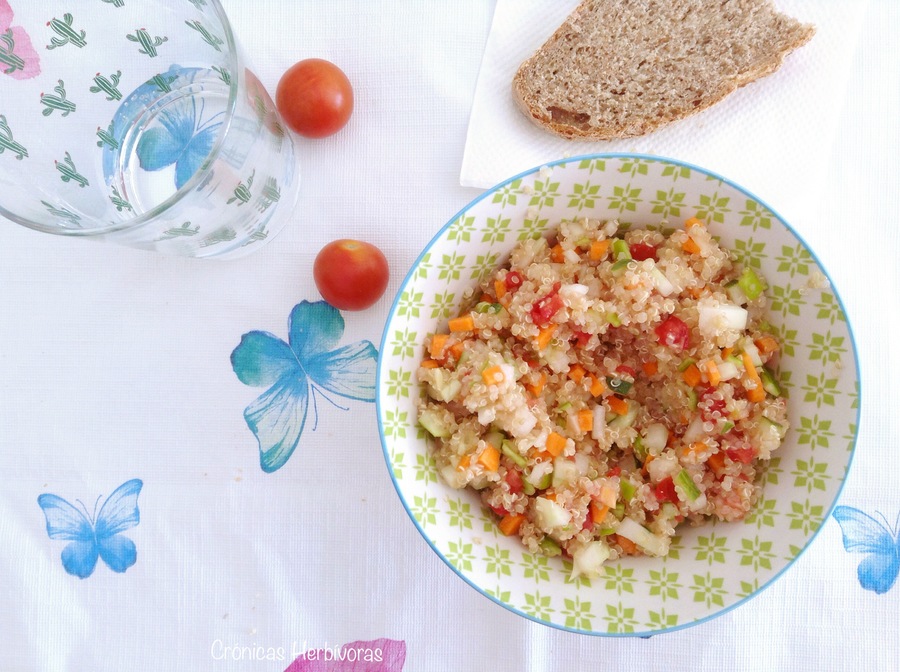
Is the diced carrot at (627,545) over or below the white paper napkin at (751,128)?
below

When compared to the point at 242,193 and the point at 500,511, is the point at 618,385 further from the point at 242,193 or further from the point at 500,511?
the point at 242,193

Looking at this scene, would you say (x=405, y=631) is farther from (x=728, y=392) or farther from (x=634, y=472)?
(x=728, y=392)

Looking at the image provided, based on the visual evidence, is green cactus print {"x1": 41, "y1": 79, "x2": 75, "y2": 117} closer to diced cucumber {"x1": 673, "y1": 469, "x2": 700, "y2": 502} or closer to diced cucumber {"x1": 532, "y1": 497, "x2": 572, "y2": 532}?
diced cucumber {"x1": 532, "y1": 497, "x2": 572, "y2": 532}

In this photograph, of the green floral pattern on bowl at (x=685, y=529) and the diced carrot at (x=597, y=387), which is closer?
the green floral pattern on bowl at (x=685, y=529)

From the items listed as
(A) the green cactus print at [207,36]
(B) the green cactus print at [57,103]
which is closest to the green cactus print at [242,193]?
(A) the green cactus print at [207,36]

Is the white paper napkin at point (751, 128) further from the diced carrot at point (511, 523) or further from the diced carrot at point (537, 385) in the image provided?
the diced carrot at point (511, 523)
